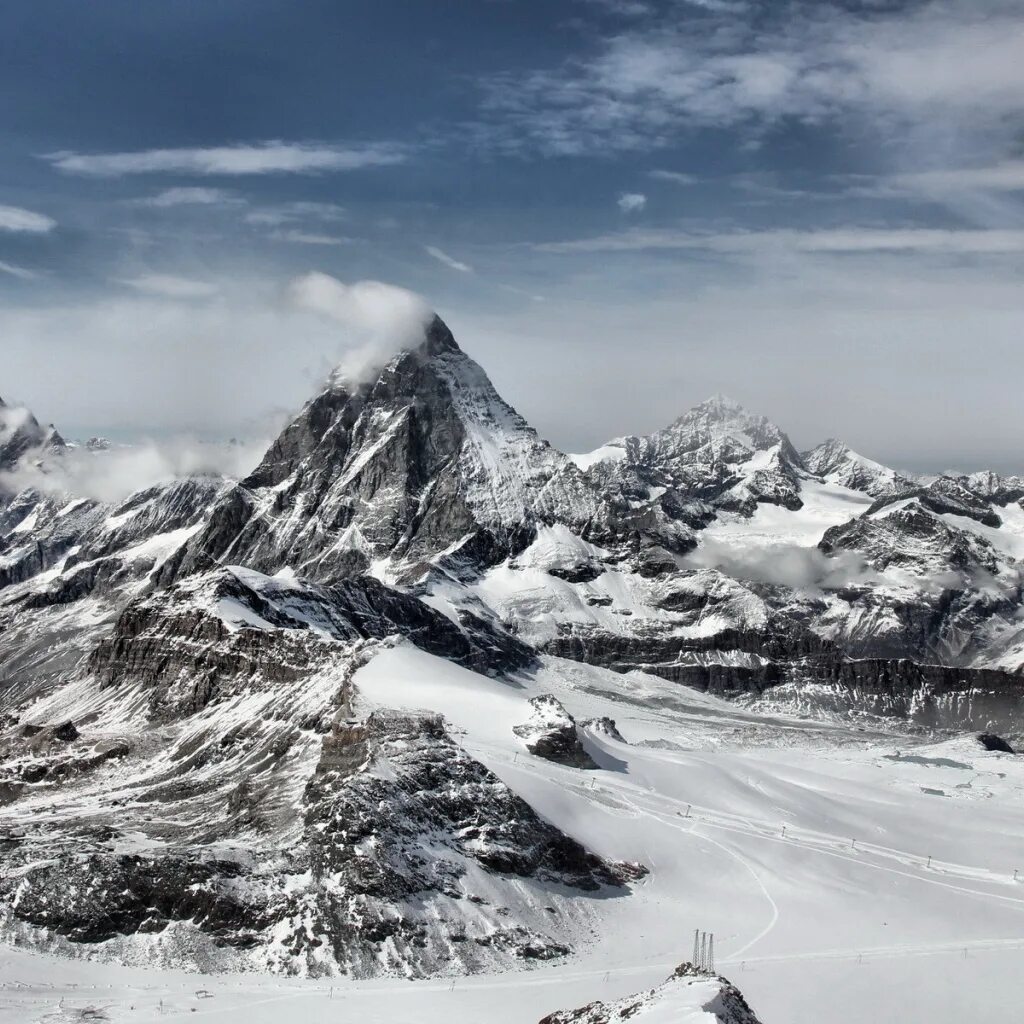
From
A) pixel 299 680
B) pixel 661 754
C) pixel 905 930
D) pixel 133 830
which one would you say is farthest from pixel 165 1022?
pixel 661 754

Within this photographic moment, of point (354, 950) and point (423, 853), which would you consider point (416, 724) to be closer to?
point (423, 853)

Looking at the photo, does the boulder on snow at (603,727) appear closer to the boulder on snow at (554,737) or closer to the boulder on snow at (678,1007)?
the boulder on snow at (554,737)

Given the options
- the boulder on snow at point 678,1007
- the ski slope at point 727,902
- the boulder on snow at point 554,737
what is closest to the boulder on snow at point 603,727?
the ski slope at point 727,902

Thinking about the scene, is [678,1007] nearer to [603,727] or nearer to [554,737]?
[554,737]

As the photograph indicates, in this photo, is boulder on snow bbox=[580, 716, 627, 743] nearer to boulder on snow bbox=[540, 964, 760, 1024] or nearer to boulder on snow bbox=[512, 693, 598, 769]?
boulder on snow bbox=[512, 693, 598, 769]

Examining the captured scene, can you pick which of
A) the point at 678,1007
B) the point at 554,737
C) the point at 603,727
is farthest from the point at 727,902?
the point at 603,727

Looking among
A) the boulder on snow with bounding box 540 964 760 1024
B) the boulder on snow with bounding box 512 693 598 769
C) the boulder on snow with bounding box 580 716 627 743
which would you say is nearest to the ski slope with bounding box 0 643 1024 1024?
the boulder on snow with bounding box 580 716 627 743
